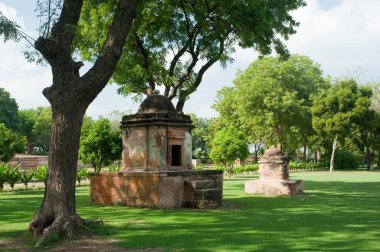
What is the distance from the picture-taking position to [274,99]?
44.0 meters

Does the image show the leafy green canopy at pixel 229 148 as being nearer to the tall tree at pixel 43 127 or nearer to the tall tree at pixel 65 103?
the tall tree at pixel 65 103

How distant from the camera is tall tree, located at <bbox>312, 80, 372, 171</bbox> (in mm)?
43188

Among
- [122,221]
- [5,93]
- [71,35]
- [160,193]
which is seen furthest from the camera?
[5,93]

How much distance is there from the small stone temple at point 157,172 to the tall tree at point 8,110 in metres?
44.3

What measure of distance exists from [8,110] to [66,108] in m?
50.9

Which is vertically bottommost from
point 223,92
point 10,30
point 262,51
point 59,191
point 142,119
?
point 59,191

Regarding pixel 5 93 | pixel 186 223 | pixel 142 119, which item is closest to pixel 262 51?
pixel 142 119

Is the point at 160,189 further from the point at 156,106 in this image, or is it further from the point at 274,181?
the point at 274,181

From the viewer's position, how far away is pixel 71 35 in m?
9.25

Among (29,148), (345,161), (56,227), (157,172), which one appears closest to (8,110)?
(29,148)

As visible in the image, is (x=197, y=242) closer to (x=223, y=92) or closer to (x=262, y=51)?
(x=262, y=51)

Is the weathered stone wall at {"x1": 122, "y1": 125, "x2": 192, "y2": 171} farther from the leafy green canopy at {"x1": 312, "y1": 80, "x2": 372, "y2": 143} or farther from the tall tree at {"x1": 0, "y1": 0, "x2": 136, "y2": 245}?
the leafy green canopy at {"x1": 312, "y1": 80, "x2": 372, "y2": 143}

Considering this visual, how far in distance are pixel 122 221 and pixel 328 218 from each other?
5.09 meters

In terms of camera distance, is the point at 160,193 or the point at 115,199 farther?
the point at 115,199
